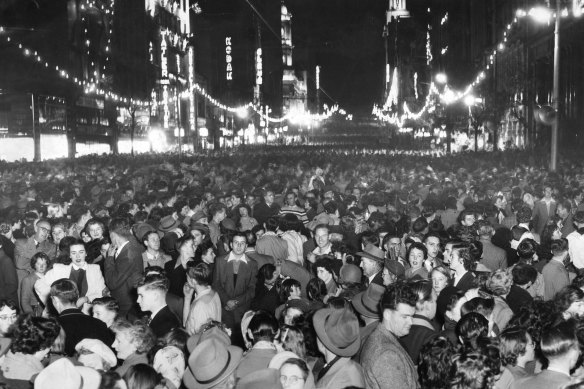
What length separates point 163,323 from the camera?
759 cm

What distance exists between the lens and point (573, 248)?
1068 centimetres

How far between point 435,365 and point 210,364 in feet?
4.31

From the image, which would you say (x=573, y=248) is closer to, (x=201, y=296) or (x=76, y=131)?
(x=201, y=296)

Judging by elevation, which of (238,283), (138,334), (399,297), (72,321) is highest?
(399,297)

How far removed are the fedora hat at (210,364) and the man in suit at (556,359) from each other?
5.60ft

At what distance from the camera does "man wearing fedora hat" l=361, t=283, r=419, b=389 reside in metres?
5.72

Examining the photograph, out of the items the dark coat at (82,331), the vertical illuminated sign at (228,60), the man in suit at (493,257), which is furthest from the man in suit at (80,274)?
the vertical illuminated sign at (228,60)

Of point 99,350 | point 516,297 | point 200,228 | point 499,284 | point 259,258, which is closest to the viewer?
point 99,350

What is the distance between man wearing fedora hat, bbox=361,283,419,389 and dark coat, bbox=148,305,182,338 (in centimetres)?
207

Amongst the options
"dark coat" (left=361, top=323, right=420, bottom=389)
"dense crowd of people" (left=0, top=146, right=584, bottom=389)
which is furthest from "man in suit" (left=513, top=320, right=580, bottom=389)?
"dark coat" (left=361, top=323, right=420, bottom=389)

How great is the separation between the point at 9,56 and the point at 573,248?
4635cm

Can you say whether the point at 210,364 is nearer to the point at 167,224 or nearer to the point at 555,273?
the point at 555,273

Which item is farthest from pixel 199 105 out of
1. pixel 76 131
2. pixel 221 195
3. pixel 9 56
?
pixel 221 195

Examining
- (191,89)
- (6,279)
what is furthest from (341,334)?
(191,89)
